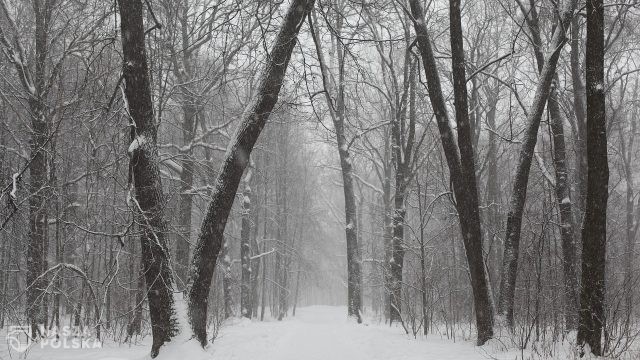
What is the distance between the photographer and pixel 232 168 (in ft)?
22.9

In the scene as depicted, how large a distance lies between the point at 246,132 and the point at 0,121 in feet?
19.5

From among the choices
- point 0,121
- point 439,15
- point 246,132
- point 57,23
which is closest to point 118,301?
point 0,121

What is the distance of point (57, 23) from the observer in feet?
41.3

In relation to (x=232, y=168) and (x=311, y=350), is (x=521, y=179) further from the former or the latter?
(x=311, y=350)

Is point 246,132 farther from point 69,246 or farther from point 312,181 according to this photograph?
point 312,181

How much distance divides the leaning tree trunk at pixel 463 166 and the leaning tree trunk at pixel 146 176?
179 inches

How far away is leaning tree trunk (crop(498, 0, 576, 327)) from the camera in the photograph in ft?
26.2
